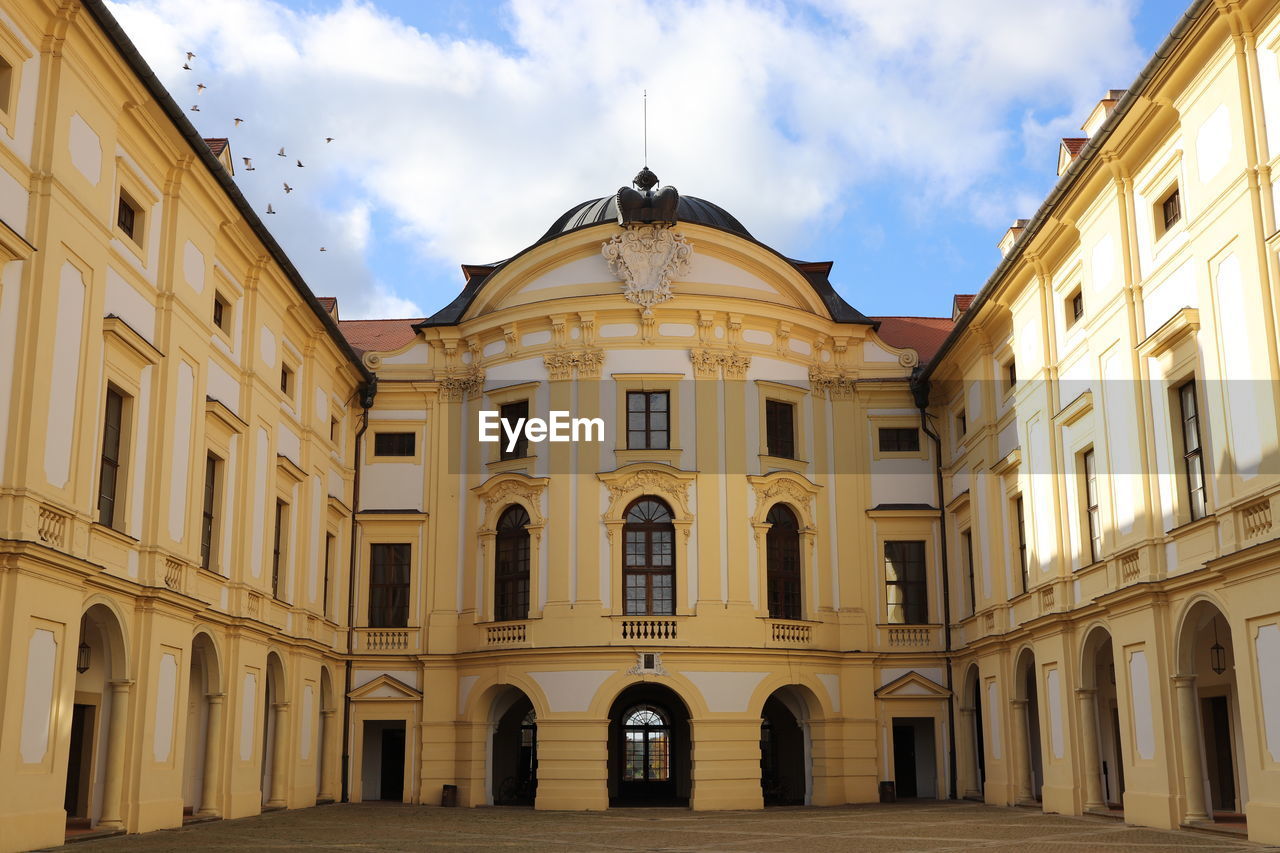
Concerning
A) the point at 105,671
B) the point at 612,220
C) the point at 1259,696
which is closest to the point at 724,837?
the point at 1259,696

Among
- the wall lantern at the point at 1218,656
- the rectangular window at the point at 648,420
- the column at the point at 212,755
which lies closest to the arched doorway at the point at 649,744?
the rectangular window at the point at 648,420

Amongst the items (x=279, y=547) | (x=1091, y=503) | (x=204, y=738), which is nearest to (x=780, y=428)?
(x=1091, y=503)

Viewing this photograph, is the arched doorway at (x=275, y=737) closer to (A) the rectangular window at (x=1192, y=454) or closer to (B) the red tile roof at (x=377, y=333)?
(B) the red tile roof at (x=377, y=333)

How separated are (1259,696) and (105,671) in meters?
17.6

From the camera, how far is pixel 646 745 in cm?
3712

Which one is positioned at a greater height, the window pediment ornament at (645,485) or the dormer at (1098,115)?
the dormer at (1098,115)

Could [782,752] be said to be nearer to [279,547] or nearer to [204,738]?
[279,547]

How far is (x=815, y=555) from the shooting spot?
3391 centimetres

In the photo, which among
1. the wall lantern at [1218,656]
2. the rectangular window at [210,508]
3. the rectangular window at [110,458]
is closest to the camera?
the rectangular window at [110,458]

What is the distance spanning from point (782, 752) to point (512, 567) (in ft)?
31.7

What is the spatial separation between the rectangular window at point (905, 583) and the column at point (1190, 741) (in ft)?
45.1

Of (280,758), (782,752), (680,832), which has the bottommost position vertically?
(680,832)

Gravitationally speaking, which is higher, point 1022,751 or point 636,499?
point 636,499

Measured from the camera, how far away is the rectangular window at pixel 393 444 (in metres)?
35.9
